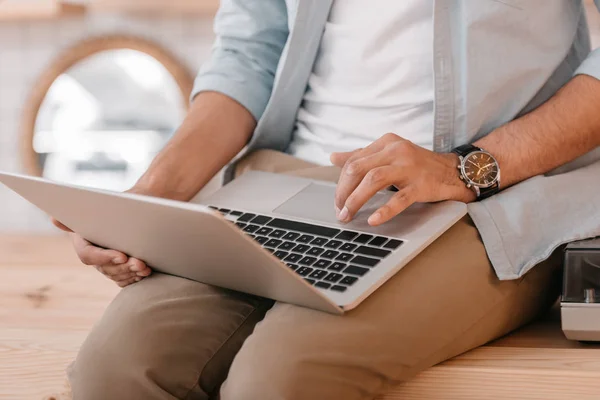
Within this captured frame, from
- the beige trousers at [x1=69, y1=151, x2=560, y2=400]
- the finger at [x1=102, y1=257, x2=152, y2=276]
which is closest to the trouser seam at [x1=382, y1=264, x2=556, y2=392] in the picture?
the beige trousers at [x1=69, y1=151, x2=560, y2=400]

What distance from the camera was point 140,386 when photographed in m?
0.87

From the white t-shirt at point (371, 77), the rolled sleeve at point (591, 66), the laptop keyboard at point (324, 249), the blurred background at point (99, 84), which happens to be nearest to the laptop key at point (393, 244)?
the laptop keyboard at point (324, 249)

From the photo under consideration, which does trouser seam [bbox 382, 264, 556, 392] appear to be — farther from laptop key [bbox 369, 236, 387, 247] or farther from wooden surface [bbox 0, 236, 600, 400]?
laptop key [bbox 369, 236, 387, 247]

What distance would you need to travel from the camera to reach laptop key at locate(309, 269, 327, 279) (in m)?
0.84

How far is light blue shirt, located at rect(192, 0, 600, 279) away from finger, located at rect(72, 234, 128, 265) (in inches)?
14.1

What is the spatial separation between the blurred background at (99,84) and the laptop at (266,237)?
1476 millimetres

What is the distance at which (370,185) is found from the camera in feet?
2.92

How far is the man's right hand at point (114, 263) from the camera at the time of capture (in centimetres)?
97

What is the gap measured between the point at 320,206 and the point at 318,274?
177 mm

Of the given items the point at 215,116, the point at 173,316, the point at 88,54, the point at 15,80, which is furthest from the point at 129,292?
the point at 15,80

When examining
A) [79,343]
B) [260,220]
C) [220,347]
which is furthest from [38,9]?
[220,347]

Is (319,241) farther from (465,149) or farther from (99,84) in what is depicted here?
(99,84)

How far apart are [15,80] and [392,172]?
6.81ft

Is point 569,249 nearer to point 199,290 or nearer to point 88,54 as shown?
point 199,290
